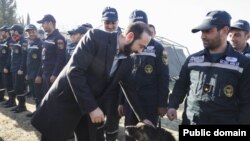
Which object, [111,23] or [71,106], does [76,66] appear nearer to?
[71,106]

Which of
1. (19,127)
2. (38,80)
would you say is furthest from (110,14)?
(19,127)

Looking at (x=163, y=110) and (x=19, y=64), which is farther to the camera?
(x=19, y=64)

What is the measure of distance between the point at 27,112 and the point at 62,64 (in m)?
2.42

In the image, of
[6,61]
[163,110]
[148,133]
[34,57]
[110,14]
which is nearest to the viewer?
[148,133]

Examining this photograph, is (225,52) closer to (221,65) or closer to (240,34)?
(221,65)

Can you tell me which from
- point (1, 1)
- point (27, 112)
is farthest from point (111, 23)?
point (1, 1)

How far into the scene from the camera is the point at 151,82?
4863 millimetres

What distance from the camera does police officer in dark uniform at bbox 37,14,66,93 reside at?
7613 mm

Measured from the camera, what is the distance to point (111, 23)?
6172mm

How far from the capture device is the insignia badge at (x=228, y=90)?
342 cm

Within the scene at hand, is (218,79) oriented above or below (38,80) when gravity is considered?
above

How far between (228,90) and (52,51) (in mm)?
5125

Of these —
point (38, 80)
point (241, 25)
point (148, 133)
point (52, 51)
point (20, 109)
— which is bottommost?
point (20, 109)

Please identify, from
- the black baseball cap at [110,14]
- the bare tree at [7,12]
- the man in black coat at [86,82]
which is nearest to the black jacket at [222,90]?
the man in black coat at [86,82]
